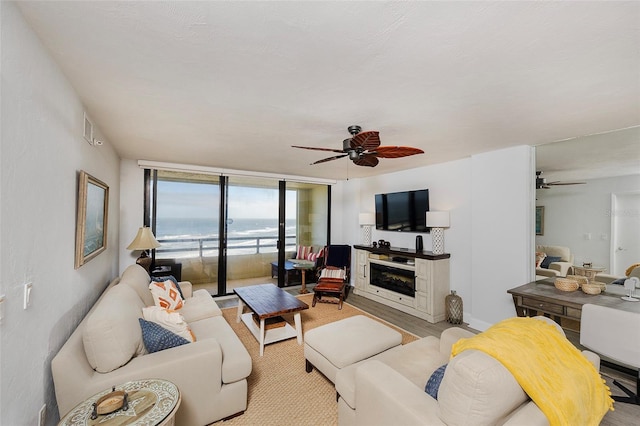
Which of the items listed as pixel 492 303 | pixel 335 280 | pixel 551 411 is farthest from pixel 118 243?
pixel 492 303

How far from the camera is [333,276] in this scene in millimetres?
4738

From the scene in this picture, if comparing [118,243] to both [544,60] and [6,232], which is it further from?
[544,60]

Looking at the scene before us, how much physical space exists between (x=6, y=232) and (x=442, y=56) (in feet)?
7.23

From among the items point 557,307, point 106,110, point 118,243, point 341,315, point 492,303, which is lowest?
point 341,315

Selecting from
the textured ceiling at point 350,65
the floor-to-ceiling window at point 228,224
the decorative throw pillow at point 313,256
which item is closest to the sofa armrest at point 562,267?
the textured ceiling at point 350,65

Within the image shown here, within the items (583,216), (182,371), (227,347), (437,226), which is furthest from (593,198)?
(182,371)

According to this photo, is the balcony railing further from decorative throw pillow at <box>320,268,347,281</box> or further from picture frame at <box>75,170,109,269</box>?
picture frame at <box>75,170,109,269</box>

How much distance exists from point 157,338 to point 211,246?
3.12 m

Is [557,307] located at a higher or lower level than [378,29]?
lower

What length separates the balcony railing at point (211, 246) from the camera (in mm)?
4574

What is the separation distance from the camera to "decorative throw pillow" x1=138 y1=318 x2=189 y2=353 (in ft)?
6.16

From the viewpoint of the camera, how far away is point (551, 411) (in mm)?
1161

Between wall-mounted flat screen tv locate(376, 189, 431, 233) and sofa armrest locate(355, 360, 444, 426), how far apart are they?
319cm

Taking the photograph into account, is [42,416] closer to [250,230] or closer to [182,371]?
[182,371]
